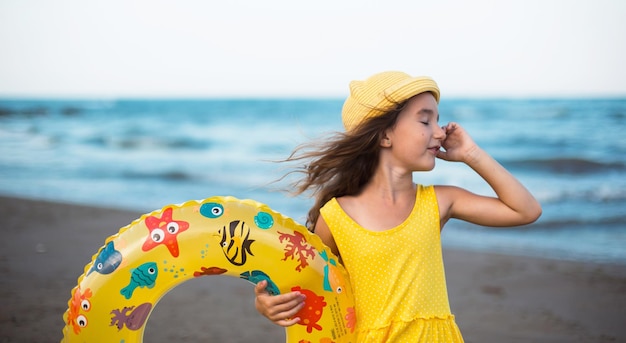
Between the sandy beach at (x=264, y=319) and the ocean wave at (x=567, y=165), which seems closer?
the sandy beach at (x=264, y=319)

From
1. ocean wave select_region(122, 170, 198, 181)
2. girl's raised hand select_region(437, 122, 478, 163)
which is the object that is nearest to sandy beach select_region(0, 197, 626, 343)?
A: girl's raised hand select_region(437, 122, 478, 163)

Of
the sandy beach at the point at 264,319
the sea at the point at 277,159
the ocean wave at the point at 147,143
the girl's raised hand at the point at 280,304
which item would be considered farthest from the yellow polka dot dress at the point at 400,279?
the ocean wave at the point at 147,143

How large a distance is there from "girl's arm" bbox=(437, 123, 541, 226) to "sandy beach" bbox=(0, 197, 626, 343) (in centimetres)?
186

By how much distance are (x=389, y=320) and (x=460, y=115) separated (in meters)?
16.3

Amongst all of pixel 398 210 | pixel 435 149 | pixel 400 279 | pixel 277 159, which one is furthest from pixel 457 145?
pixel 277 159

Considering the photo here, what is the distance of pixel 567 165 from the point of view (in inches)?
424

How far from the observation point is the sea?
6.71m

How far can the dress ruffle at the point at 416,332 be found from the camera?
2.28 metres

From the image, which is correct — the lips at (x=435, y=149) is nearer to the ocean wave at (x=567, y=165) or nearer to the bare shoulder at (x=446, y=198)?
the bare shoulder at (x=446, y=198)

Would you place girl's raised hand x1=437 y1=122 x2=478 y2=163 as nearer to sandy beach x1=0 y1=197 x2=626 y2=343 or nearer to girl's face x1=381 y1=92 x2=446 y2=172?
girl's face x1=381 y1=92 x2=446 y2=172

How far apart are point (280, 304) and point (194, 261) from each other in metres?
0.29

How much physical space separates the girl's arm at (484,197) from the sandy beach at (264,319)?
1.86 m

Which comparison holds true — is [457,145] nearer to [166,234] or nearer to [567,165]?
[166,234]

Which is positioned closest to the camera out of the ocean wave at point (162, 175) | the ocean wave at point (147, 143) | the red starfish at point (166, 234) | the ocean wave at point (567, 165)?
the red starfish at point (166, 234)
